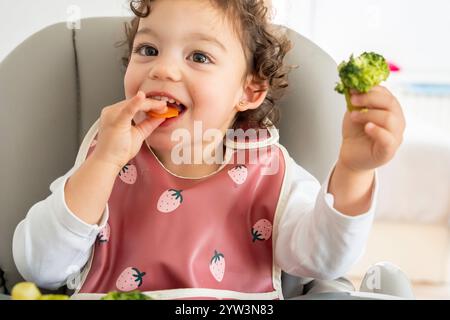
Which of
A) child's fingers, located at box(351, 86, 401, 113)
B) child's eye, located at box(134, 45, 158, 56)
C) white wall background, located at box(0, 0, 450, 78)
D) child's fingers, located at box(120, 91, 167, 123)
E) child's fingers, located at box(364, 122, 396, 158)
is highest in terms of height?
white wall background, located at box(0, 0, 450, 78)

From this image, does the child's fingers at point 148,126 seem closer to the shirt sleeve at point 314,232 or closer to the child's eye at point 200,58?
the child's eye at point 200,58

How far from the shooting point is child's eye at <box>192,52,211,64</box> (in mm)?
678

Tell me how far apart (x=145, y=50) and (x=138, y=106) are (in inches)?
4.1

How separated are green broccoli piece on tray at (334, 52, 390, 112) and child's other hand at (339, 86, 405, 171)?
0.02 meters

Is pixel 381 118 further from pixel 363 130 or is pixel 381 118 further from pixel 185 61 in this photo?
pixel 185 61

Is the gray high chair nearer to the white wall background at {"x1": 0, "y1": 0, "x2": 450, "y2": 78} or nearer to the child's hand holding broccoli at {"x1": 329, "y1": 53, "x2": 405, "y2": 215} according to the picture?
the child's hand holding broccoli at {"x1": 329, "y1": 53, "x2": 405, "y2": 215}

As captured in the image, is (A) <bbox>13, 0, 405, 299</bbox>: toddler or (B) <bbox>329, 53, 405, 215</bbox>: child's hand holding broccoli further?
(A) <bbox>13, 0, 405, 299</bbox>: toddler

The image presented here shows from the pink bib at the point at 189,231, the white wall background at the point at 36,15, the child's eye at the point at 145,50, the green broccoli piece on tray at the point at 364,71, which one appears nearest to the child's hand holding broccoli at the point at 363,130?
the green broccoli piece on tray at the point at 364,71

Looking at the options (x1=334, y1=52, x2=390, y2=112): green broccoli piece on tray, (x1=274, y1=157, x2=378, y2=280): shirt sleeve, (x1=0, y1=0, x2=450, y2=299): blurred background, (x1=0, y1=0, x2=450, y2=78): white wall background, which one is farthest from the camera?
(x1=0, y1=0, x2=450, y2=78): white wall background

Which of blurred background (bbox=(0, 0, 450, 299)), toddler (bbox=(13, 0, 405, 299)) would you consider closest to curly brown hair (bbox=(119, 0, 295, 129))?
toddler (bbox=(13, 0, 405, 299))

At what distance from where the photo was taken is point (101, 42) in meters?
0.80

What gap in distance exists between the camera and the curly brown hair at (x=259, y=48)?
0.73 metres
